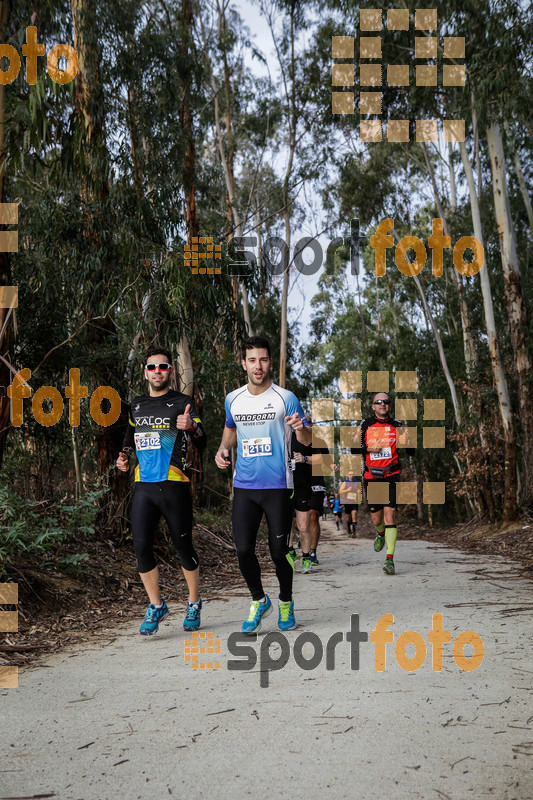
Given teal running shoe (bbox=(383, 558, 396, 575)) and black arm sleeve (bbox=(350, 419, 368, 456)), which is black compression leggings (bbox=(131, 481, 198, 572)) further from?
black arm sleeve (bbox=(350, 419, 368, 456))

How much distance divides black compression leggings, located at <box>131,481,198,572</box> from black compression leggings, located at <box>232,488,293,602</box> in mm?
394

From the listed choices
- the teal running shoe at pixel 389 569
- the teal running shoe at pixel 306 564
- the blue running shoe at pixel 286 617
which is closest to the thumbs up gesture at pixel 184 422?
the blue running shoe at pixel 286 617

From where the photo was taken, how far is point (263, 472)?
216 inches

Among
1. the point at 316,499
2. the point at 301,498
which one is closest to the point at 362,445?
the point at 301,498

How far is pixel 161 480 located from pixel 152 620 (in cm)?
100

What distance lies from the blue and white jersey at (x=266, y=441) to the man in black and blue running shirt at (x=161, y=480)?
376 mm

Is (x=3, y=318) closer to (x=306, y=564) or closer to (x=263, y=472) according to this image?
(x=263, y=472)

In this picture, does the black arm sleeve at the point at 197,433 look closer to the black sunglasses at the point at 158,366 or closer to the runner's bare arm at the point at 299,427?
the black sunglasses at the point at 158,366

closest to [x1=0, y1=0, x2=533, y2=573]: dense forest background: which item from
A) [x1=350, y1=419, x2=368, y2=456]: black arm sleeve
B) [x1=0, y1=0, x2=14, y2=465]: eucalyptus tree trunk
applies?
[x1=0, y1=0, x2=14, y2=465]: eucalyptus tree trunk

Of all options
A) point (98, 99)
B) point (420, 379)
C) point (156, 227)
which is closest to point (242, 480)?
point (156, 227)

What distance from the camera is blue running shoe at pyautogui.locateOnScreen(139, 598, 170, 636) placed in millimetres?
→ 5402

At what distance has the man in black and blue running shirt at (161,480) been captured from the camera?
559cm

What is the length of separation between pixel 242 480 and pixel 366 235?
21.8 metres

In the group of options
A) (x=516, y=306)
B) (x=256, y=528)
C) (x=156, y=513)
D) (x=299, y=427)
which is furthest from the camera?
(x=516, y=306)
